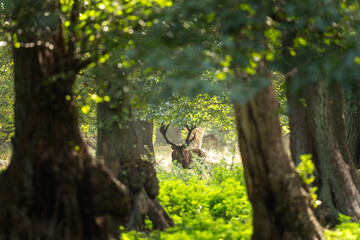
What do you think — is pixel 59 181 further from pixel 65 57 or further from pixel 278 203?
pixel 278 203

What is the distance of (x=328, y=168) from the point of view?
11562 mm

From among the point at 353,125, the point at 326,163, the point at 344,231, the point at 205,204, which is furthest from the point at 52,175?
the point at 353,125

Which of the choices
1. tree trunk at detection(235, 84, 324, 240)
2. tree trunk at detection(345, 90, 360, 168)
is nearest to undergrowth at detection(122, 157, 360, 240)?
tree trunk at detection(235, 84, 324, 240)

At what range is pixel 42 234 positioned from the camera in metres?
6.98

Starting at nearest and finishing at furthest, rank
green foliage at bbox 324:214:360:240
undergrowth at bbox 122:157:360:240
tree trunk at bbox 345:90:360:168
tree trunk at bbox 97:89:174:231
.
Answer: green foliage at bbox 324:214:360:240 < undergrowth at bbox 122:157:360:240 < tree trunk at bbox 97:89:174:231 < tree trunk at bbox 345:90:360:168

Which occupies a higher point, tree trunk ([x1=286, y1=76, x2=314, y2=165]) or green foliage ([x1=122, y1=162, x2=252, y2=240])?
tree trunk ([x1=286, y1=76, x2=314, y2=165])

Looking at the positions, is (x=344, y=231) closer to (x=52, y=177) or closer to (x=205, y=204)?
(x=205, y=204)

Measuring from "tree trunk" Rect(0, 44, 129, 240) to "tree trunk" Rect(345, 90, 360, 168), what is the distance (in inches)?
458

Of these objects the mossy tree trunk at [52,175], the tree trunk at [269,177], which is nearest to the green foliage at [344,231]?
the tree trunk at [269,177]

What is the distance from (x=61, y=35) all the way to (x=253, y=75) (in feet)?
9.21

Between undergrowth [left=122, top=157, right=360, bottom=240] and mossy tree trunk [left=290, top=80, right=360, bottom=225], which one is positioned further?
mossy tree trunk [left=290, top=80, right=360, bottom=225]

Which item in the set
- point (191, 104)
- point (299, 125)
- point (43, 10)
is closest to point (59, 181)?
point (43, 10)

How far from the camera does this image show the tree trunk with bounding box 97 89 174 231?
10570mm

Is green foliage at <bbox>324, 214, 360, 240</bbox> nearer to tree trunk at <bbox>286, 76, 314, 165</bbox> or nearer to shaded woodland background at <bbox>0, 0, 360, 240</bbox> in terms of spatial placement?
shaded woodland background at <bbox>0, 0, 360, 240</bbox>
